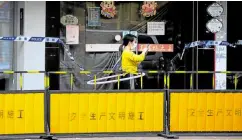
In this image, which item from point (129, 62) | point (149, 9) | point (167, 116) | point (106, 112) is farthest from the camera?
point (149, 9)

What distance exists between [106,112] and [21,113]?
1663mm

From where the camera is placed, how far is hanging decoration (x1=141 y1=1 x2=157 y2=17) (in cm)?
1441

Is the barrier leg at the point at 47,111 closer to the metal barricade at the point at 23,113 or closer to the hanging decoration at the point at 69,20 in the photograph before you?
the metal barricade at the point at 23,113

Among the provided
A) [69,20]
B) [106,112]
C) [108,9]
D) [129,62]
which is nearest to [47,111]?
[106,112]

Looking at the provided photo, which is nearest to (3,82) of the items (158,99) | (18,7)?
(18,7)

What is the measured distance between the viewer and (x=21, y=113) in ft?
35.7

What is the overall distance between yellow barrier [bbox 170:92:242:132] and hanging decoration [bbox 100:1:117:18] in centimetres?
380

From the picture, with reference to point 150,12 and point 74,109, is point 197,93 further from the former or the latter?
point 150,12

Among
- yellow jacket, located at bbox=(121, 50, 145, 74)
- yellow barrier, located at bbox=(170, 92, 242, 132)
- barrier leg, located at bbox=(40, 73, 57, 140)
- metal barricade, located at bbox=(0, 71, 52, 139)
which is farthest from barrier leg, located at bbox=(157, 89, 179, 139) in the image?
metal barricade, located at bbox=(0, 71, 52, 139)

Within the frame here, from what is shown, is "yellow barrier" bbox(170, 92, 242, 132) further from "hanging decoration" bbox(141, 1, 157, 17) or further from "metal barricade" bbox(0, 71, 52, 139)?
"hanging decoration" bbox(141, 1, 157, 17)

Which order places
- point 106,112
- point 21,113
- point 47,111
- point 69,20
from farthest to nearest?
point 69,20, point 106,112, point 47,111, point 21,113

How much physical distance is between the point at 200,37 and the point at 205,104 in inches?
138

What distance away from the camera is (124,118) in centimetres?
1125

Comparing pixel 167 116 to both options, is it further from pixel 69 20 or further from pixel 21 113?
pixel 69 20
